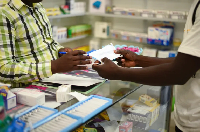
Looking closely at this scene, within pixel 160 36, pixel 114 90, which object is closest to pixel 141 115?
pixel 114 90

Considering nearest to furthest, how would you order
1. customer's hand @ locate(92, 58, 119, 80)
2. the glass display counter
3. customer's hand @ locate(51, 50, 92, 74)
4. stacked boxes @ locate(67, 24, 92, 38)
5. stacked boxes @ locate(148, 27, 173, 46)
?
customer's hand @ locate(92, 58, 119, 80) → the glass display counter → customer's hand @ locate(51, 50, 92, 74) → stacked boxes @ locate(148, 27, 173, 46) → stacked boxes @ locate(67, 24, 92, 38)

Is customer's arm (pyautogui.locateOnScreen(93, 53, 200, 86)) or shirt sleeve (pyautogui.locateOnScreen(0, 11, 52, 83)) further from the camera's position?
shirt sleeve (pyautogui.locateOnScreen(0, 11, 52, 83))

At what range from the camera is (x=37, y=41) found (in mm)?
1988

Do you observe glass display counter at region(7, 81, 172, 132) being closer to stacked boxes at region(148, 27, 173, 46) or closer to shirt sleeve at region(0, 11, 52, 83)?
shirt sleeve at region(0, 11, 52, 83)

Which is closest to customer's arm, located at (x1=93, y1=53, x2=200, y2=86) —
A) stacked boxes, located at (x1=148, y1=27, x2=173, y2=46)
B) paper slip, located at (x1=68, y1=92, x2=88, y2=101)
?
paper slip, located at (x1=68, y1=92, x2=88, y2=101)

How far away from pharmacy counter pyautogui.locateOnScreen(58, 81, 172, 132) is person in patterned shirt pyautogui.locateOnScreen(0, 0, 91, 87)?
0.30 m

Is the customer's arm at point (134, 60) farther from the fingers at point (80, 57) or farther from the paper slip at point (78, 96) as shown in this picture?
the paper slip at point (78, 96)

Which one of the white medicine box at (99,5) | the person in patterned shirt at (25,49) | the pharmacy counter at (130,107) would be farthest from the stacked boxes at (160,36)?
the person in patterned shirt at (25,49)

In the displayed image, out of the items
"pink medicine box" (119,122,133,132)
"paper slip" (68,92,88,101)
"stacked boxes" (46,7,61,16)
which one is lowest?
"pink medicine box" (119,122,133,132)

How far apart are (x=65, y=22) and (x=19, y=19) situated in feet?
9.53

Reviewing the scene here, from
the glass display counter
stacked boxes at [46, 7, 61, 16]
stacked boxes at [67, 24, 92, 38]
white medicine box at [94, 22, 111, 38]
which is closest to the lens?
the glass display counter

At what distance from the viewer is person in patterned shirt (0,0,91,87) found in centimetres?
164

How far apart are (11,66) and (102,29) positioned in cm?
304

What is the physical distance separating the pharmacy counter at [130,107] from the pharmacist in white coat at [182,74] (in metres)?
0.20
